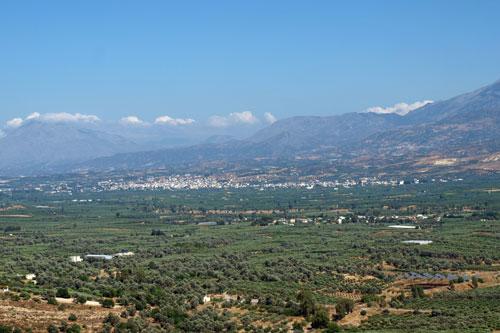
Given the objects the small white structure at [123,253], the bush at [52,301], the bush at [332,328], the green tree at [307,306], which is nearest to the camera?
the bush at [332,328]

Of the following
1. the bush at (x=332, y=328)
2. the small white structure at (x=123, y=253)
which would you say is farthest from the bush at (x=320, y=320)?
the small white structure at (x=123, y=253)

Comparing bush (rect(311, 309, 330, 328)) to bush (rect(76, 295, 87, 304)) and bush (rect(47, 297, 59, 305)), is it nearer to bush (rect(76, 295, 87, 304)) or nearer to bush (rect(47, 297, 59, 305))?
bush (rect(76, 295, 87, 304))

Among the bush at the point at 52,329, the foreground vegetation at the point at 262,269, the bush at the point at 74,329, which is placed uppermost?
the bush at the point at 52,329

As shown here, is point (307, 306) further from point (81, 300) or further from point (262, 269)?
point (262, 269)

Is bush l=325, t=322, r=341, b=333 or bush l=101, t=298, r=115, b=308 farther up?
bush l=101, t=298, r=115, b=308

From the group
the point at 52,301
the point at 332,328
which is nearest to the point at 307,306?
the point at 332,328

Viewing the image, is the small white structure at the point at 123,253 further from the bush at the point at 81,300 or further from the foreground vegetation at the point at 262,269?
the bush at the point at 81,300

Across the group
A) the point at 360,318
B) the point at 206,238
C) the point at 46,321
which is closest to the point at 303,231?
the point at 206,238

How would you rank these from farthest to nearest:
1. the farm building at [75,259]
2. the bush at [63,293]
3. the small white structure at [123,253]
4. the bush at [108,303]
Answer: the small white structure at [123,253]
the farm building at [75,259]
the bush at [63,293]
the bush at [108,303]

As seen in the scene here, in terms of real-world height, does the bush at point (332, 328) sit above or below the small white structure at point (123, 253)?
below

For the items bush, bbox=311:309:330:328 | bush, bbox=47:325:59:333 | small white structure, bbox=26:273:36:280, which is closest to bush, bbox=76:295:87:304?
bush, bbox=47:325:59:333

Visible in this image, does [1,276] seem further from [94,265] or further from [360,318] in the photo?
Answer: [360,318]
